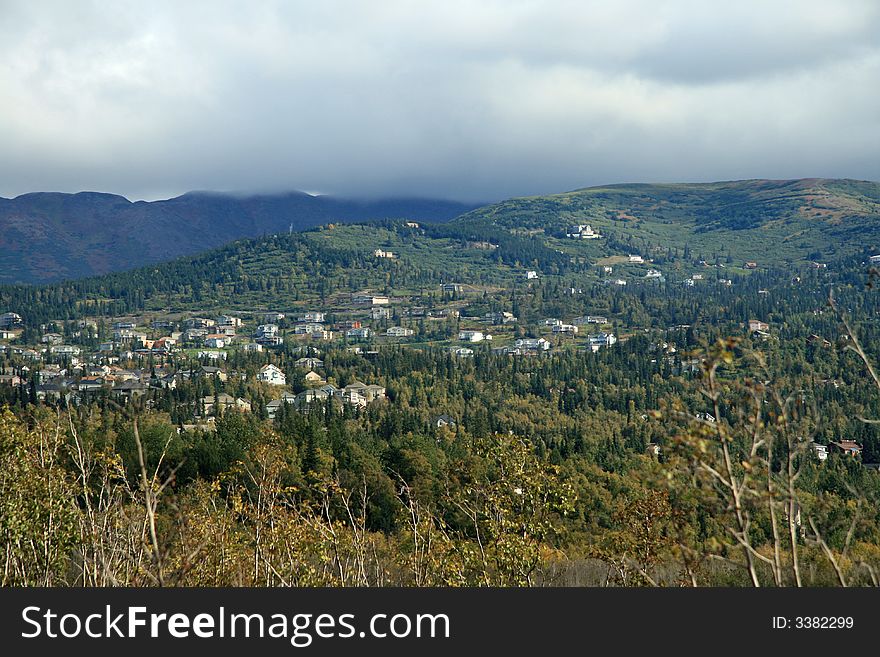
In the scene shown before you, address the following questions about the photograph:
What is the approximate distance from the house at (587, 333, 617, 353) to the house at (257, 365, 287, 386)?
5407cm

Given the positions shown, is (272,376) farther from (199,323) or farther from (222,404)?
(199,323)

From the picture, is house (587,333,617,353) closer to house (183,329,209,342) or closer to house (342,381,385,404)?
house (342,381,385,404)

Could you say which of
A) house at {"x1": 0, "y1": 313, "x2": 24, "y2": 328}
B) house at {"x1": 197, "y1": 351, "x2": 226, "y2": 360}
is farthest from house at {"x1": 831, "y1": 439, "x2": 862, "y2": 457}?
house at {"x1": 0, "y1": 313, "x2": 24, "y2": 328}

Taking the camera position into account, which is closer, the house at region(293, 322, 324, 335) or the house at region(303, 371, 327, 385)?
the house at region(303, 371, 327, 385)

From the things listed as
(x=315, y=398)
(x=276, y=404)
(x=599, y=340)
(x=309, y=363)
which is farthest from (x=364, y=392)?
(x=599, y=340)

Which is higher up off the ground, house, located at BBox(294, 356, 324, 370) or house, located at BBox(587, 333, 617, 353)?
house, located at BBox(294, 356, 324, 370)

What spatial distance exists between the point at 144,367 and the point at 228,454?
→ 8562 centimetres

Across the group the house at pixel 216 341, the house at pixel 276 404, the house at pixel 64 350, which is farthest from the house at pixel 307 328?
the house at pixel 276 404

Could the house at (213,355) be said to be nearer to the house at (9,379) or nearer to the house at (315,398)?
the house at (9,379)

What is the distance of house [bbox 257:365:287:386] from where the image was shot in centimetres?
12312

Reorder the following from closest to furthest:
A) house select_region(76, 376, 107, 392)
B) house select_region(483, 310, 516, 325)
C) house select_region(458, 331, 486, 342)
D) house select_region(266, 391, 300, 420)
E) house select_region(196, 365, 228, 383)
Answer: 1. house select_region(266, 391, 300, 420)
2. house select_region(76, 376, 107, 392)
3. house select_region(196, 365, 228, 383)
4. house select_region(458, 331, 486, 342)
5. house select_region(483, 310, 516, 325)

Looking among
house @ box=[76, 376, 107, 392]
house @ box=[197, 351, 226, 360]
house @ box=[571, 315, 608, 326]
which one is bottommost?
house @ box=[571, 315, 608, 326]

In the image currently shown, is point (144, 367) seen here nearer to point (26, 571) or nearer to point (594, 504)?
point (594, 504)

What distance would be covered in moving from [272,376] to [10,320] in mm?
92539
